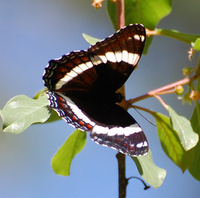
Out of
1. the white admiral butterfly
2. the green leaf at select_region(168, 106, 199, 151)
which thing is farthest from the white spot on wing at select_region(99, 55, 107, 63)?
the green leaf at select_region(168, 106, 199, 151)

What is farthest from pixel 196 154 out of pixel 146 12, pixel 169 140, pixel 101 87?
pixel 146 12

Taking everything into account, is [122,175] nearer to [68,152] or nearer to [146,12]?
[68,152]

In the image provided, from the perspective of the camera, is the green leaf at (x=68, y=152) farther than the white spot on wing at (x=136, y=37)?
Yes

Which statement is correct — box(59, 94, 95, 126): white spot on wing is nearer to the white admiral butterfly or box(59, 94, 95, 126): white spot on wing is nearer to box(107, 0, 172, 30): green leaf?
the white admiral butterfly

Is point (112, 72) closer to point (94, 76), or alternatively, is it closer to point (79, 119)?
point (94, 76)

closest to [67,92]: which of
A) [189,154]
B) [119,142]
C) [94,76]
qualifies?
[94,76]

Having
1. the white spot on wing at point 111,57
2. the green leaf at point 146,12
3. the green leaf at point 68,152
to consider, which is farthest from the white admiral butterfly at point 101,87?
the green leaf at point 146,12

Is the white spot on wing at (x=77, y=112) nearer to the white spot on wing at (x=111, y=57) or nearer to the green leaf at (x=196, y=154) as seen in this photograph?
the white spot on wing at (x=111, y=57)
